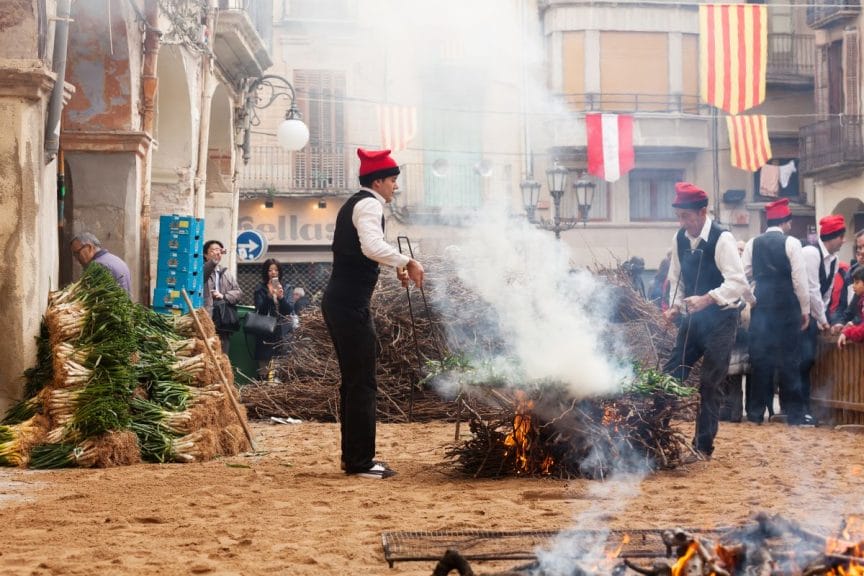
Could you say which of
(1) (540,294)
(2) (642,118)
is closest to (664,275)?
(1) (540,294)

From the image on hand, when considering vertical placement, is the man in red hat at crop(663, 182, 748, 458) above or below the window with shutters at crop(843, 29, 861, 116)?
below

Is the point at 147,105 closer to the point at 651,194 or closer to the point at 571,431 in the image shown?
the point at 571,431

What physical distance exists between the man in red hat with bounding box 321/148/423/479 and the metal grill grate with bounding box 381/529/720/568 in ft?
8.99

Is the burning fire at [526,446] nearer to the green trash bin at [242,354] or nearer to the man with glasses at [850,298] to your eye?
the man with glasses at [850,298]

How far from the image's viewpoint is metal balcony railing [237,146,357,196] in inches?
1388

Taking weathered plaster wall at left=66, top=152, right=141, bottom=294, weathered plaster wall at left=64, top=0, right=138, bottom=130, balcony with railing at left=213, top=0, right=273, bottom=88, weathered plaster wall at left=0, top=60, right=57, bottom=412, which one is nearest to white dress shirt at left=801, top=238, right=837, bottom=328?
weathered plaster wall at left=66, top=152, right=141, bottom=294

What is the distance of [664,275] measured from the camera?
57.8 feet

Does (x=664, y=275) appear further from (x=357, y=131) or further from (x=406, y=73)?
(x=357, y=131)

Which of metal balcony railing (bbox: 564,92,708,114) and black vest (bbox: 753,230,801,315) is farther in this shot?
metal balcony railing (bbox: 564,92,708,114)

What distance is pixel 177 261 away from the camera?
1338 centimetres

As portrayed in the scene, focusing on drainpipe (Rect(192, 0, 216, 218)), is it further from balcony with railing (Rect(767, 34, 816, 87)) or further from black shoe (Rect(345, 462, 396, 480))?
balcony with railing (Rect(767, 34, 816, 87))

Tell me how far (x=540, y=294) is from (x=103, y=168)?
6293mm

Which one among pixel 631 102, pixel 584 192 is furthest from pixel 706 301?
pixel 631 102

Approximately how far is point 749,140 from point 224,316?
19.7 metres
